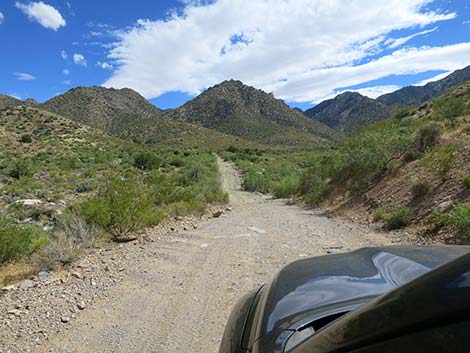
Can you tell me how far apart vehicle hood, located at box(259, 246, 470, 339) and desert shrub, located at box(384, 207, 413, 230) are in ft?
23.8

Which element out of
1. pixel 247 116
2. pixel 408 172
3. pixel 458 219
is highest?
pixel 247 116

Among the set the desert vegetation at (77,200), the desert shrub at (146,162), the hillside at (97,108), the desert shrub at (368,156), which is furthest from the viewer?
the hillside at (97,108)

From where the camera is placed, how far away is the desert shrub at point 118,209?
27.6ft

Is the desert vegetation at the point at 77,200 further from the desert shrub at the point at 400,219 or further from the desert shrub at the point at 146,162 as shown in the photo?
the desert shrub at the point at 400,219

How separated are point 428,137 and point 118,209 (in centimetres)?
1146

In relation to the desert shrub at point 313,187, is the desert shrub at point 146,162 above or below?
above

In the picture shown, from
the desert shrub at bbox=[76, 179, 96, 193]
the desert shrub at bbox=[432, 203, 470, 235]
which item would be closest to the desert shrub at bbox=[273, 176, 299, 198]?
the desert shrub at bbox=[76, 179, 96, 193]

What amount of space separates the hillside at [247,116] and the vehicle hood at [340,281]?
363 feet

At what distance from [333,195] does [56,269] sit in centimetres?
1226

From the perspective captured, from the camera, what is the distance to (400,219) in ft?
30.4

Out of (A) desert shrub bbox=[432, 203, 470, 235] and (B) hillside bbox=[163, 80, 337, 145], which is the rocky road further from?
(B) hillside bbox=[163, 80, 337, 145]

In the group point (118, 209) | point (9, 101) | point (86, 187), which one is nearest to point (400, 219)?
point (118, 209)

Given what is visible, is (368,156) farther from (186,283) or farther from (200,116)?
(200,116)

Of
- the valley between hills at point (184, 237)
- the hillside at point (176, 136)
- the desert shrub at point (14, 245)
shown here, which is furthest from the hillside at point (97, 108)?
the desert shrub at point (14, 245)
